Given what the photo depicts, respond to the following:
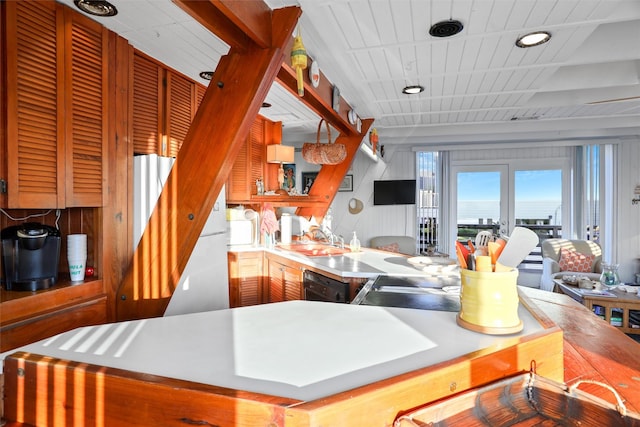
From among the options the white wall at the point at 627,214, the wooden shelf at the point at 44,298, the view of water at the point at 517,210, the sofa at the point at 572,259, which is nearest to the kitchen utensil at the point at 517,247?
the wooden shelf at the point at 44,298

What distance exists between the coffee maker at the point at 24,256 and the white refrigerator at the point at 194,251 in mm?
531

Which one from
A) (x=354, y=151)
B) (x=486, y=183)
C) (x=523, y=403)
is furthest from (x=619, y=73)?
(x=523, y=403)

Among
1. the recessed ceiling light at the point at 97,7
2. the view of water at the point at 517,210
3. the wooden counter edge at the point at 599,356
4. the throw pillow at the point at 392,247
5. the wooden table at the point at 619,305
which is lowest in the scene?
the wooden table at the point at 619,305

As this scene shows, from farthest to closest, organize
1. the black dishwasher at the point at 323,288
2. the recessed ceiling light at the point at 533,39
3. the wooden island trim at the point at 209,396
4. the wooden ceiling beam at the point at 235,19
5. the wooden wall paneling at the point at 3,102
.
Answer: the black dishwasher at the point at 323,288 < the recessed ceiling light at the point at 533,39 < the wooden wall paneling at the point at 3,102 < the wooden ceiling beam at the point at 235,19 < the wooden island trim at the point at 209,396

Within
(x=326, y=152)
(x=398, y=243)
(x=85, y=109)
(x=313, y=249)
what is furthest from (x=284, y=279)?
(x=398, y=243)

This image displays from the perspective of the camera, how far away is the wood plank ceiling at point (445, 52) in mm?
1994

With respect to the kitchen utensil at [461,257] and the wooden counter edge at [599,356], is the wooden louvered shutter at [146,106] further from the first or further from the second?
the wooden counter edge at [599,356]

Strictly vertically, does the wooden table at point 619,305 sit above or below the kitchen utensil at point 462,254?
below

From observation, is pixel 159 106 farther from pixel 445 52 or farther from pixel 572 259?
pixel 572 259

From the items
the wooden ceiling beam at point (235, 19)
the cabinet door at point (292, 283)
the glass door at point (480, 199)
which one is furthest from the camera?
the glass door at point (480, 199)

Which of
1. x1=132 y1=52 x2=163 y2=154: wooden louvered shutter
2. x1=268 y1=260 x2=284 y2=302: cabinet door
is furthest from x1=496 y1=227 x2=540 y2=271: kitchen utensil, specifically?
x1=268 y1=260 x2=284 y2=302: cabinet door

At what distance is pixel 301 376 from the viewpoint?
0.78 m

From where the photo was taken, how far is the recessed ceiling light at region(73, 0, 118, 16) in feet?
6.15

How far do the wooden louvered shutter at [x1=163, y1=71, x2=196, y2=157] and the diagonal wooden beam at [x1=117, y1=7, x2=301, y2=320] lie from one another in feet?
2.54
